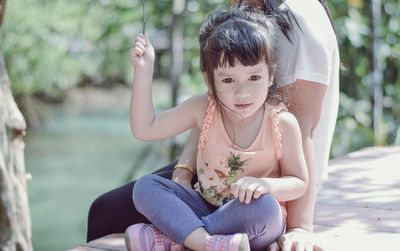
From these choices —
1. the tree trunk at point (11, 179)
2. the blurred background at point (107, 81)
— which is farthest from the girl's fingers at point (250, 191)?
the tree trunk at point (11, 179)

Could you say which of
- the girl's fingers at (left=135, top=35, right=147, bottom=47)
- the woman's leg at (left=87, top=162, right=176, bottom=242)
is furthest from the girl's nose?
the woman's leg at (left=87, top=162, right=176, bottom=242)

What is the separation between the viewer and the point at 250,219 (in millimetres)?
1471

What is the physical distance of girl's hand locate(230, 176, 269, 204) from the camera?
4.62ft

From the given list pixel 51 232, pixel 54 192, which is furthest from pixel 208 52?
pixel 54 192

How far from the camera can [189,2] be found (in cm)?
511

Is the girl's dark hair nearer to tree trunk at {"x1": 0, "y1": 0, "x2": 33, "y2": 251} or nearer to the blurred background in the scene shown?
the blurred background

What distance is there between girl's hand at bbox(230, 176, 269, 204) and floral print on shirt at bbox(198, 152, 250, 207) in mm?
135

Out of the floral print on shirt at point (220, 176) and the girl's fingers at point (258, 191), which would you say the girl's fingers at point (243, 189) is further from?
the floral print on shirt at point (220, 176)

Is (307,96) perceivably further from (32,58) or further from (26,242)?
(32,58)

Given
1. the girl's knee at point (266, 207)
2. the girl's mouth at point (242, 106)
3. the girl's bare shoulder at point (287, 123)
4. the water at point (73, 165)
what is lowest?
the water at point (73, 165)

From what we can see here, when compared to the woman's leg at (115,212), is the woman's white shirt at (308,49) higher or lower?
higher

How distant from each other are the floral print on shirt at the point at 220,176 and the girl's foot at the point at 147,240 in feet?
0.59

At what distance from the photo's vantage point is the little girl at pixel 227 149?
148 centimetres

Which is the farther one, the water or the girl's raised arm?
the water
